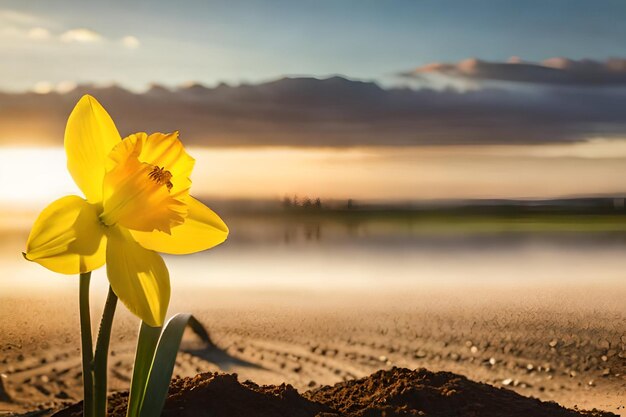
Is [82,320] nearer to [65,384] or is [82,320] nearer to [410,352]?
[65,384]

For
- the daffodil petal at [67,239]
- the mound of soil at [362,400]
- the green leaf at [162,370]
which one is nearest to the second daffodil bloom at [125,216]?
the daffodil petal at [67,239]

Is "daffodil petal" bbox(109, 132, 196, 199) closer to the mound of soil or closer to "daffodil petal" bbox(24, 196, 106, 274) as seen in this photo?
"daffodil petal" bbox(24, 196, 106, 274)

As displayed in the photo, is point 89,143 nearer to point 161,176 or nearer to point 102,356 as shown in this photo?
point 161,176

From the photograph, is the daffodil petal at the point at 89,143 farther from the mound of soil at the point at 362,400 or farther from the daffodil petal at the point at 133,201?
the mound of soil at the point at 362,400

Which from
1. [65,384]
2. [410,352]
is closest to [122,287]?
[65,384]

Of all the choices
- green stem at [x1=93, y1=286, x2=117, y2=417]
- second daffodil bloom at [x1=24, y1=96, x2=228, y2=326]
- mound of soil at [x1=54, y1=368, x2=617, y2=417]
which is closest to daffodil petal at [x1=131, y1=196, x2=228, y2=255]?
second daffodil bloom at [x1=24, y1=96, x2=228, y2=326]

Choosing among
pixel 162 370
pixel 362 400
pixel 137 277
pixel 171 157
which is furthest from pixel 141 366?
pixel 362 400
